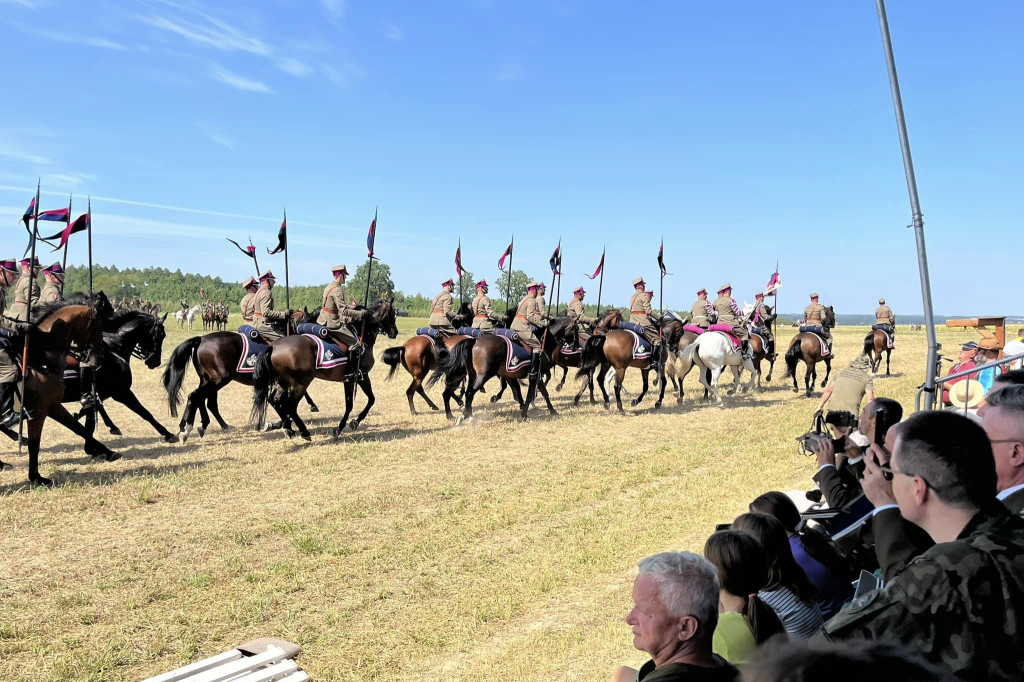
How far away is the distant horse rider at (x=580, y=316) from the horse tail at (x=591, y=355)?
16 centimetres

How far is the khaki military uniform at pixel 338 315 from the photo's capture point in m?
11.9

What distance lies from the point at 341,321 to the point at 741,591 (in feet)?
33.0

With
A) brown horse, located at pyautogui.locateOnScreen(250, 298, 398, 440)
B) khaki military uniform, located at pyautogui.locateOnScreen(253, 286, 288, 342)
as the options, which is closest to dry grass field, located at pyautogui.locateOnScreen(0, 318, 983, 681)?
brown horse, located at pyautogui.locateOnScreen(250, 298, 398, 440)

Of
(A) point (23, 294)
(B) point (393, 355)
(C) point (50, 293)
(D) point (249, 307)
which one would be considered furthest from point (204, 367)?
(B) point (393, 355)

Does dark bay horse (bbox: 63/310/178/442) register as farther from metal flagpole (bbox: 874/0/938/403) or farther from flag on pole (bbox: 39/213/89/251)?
metal flagpole (bbox: 874/0/938/403)

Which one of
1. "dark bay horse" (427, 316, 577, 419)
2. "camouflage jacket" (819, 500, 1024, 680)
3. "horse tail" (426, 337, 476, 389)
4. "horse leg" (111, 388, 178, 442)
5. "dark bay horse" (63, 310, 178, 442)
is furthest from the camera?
"horse tail" (426, 337, 476, 389)

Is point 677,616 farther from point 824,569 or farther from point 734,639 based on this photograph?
point 824,569

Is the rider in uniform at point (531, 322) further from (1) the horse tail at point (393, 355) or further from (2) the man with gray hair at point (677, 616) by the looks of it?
(2) the man with gray hair at point (677, 616)

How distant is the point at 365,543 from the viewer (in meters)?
6.41

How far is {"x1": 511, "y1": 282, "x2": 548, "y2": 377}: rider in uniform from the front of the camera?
44.6 feet

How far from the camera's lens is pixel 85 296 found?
32.4ft

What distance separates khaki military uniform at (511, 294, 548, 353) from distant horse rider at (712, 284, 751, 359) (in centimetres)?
433

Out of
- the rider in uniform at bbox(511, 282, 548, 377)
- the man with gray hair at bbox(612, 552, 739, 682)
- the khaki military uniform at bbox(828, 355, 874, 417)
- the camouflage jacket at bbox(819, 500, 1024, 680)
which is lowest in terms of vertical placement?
the man with gray hair at bbox(612, 552, 739, 682)

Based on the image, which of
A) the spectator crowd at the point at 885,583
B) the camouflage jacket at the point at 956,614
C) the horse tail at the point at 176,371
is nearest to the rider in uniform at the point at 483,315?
the horse tail at the point at 176,371
